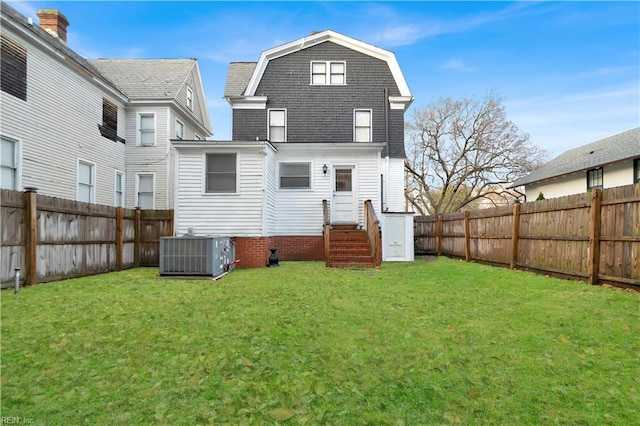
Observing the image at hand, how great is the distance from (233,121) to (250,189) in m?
6.65

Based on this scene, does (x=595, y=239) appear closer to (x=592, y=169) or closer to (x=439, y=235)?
(x=439, y=235)

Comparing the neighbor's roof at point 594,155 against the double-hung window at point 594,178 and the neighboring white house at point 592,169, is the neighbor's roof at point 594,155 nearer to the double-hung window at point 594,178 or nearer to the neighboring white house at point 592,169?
the neighboring white house at point 592,169

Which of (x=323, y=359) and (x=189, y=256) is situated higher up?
(x=189, y=256)

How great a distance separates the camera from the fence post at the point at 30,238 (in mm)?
7137

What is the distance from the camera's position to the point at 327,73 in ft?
55.6

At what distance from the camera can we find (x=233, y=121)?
16.5m

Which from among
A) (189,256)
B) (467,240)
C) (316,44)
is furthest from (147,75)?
(467,240)

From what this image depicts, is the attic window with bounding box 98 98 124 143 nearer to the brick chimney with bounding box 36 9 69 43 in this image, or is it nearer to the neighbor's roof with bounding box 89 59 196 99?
the neighbor's roof with bounding box 89 59 196 99

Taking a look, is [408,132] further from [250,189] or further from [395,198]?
[250,189]

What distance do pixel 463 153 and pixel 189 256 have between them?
2731 cm

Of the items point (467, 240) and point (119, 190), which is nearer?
point (467, 240)

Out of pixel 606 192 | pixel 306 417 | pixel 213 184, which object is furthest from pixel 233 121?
pixel 306 417

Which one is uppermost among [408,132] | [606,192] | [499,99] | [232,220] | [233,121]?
[499,99]

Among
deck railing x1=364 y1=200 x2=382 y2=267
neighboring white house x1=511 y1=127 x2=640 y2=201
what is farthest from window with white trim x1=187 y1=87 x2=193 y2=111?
neighboring white house x1=511 y1=127 x2=640 y2=201
